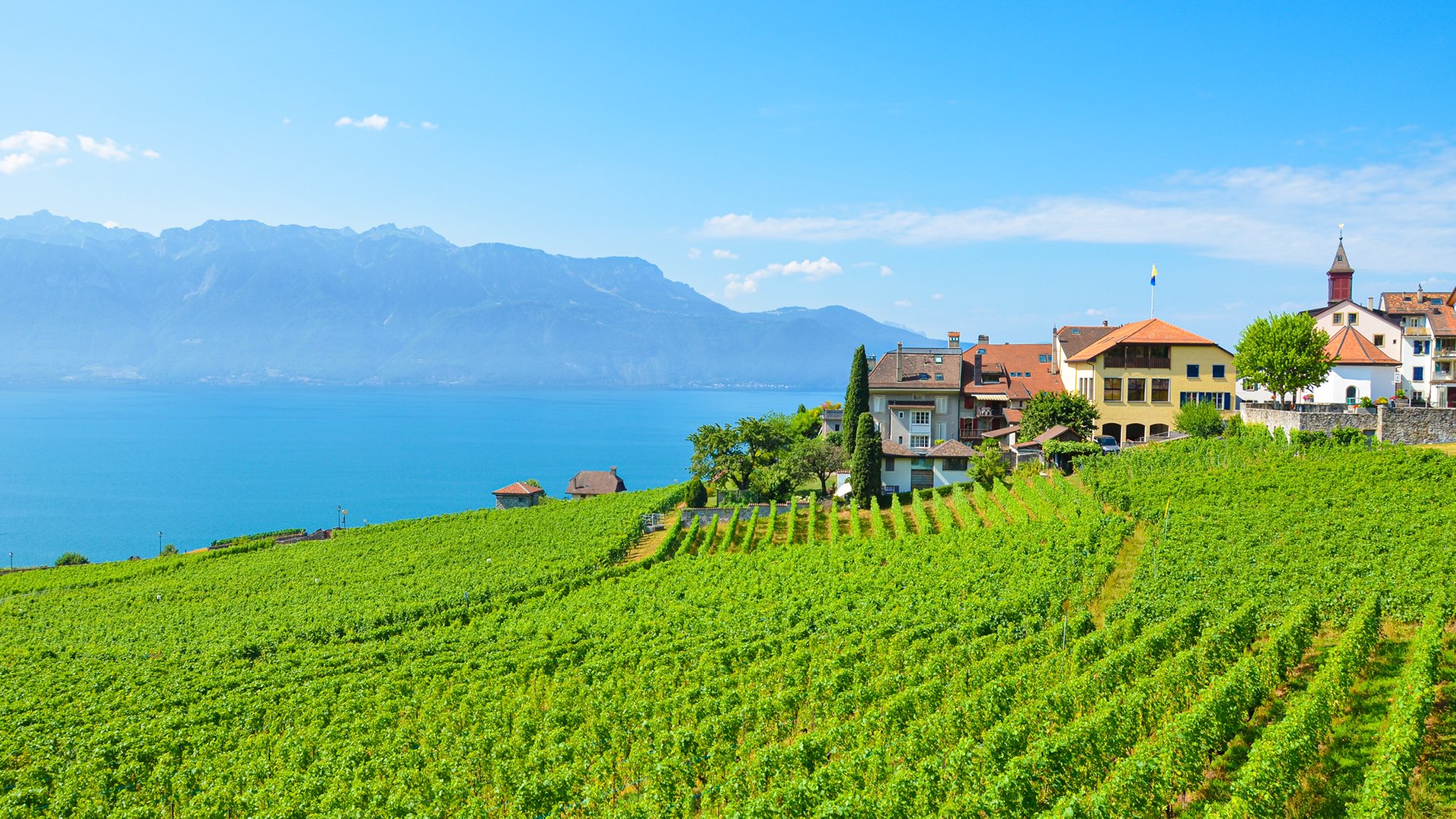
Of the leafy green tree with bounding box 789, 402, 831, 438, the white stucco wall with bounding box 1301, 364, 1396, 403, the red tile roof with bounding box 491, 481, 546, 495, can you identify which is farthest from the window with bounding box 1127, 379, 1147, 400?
the red tile roof with bounding box 491, 481, 546, 495

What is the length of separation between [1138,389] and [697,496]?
29.3 m

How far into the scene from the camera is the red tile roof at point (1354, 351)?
47.9 meters

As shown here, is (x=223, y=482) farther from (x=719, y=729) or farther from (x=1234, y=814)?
(x=1234, y=814)

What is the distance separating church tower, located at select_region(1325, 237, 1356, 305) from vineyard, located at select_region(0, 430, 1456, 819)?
34555 mm

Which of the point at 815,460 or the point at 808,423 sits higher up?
the point at 808,423

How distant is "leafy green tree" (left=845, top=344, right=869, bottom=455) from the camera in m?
58.0

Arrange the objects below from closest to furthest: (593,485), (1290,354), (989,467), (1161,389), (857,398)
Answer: (1290,354) → (989,467) → (1161,389) → (857,398) → (593,485)

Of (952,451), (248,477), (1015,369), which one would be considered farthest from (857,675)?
(248,477)

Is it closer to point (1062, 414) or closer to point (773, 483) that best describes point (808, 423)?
point (773, 483)

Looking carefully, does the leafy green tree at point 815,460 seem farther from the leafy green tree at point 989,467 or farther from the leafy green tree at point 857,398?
the leafy green tree at point 989,467

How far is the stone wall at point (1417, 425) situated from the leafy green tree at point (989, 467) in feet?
56.0

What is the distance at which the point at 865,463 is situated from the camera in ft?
158

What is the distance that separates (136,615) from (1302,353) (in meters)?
57.6

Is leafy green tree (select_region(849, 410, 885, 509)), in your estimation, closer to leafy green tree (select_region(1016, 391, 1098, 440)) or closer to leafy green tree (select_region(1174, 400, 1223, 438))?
Result: leafy green tree (select_region(1016, 391, 1098, 440))
